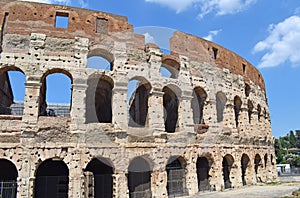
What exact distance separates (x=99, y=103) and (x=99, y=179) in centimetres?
604

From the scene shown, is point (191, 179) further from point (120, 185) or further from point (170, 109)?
point (170, 109)

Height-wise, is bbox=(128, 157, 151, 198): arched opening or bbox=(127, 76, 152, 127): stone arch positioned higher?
bbox=(127, 76, 152, 127): stone arch

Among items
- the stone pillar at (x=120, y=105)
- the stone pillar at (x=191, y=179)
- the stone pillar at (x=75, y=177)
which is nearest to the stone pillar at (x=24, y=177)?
the stone pillar at (x=75, y=177)

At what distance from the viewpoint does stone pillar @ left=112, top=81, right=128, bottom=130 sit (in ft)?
41.4

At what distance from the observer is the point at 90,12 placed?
1375 centimetres

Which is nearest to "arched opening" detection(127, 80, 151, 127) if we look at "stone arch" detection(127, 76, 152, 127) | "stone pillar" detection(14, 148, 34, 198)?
"stone arch" detection(127, 76, 152, 127)

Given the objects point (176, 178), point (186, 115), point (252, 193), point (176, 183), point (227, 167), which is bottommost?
point (252, 193)

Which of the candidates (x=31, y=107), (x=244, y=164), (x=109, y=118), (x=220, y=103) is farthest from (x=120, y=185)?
(x=244, y=164)

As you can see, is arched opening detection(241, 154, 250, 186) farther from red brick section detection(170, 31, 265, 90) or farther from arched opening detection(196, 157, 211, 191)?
red brick section detection(170, 31, 265, 90)

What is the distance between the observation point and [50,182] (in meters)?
12.6

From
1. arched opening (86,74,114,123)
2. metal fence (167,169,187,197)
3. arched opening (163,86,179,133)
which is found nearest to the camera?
metal fence (167,169,187,197)

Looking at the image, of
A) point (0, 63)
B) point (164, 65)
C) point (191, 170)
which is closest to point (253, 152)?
point (191, 170)

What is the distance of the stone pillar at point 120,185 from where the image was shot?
39.0 feet

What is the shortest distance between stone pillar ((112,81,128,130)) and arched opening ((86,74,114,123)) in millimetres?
3170
